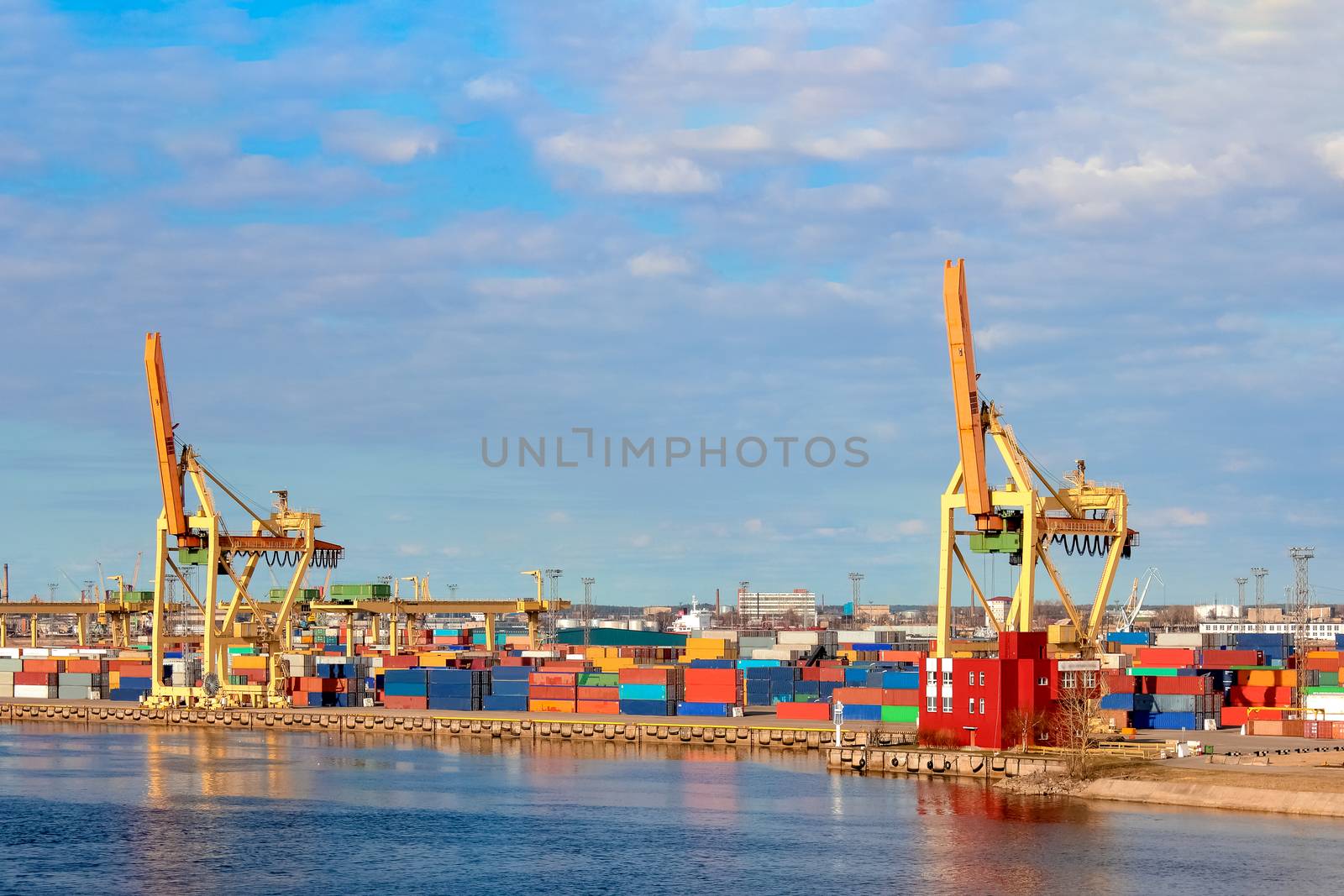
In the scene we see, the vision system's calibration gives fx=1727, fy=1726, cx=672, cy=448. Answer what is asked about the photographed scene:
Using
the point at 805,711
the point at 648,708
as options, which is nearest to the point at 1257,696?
the point at 805,711

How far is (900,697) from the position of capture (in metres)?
86.5

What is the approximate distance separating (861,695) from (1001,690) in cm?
2042

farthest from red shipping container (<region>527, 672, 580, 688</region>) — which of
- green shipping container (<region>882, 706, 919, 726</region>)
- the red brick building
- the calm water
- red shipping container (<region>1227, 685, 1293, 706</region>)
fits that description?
red shipping container (<region>1227, 685, 1293, 706</region>)

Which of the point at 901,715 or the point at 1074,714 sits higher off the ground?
the point at 1074,714

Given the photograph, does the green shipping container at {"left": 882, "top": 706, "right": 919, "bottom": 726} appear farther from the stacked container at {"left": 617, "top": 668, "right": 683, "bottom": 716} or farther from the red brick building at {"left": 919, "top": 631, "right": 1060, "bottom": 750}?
the stacked container at {"left": 617, "top": 668, "right": 683, "bottom": 716}

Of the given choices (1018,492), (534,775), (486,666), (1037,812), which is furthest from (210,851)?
(486,666)

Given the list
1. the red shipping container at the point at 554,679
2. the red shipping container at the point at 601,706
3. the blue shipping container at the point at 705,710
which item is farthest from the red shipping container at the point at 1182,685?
the red shipping container at the point at 554,679

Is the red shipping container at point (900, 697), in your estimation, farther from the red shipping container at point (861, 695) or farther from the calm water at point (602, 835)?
the calm water at point (602, 835)

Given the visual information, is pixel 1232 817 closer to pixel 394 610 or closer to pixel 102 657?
pixel 394 610

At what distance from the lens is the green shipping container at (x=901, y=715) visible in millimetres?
85688

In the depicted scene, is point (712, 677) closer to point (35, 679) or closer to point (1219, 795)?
point (1219, 795)

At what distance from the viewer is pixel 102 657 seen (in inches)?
5458

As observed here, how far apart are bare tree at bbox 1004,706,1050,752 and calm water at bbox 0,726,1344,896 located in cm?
454

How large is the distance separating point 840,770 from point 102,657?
82.5 metres
